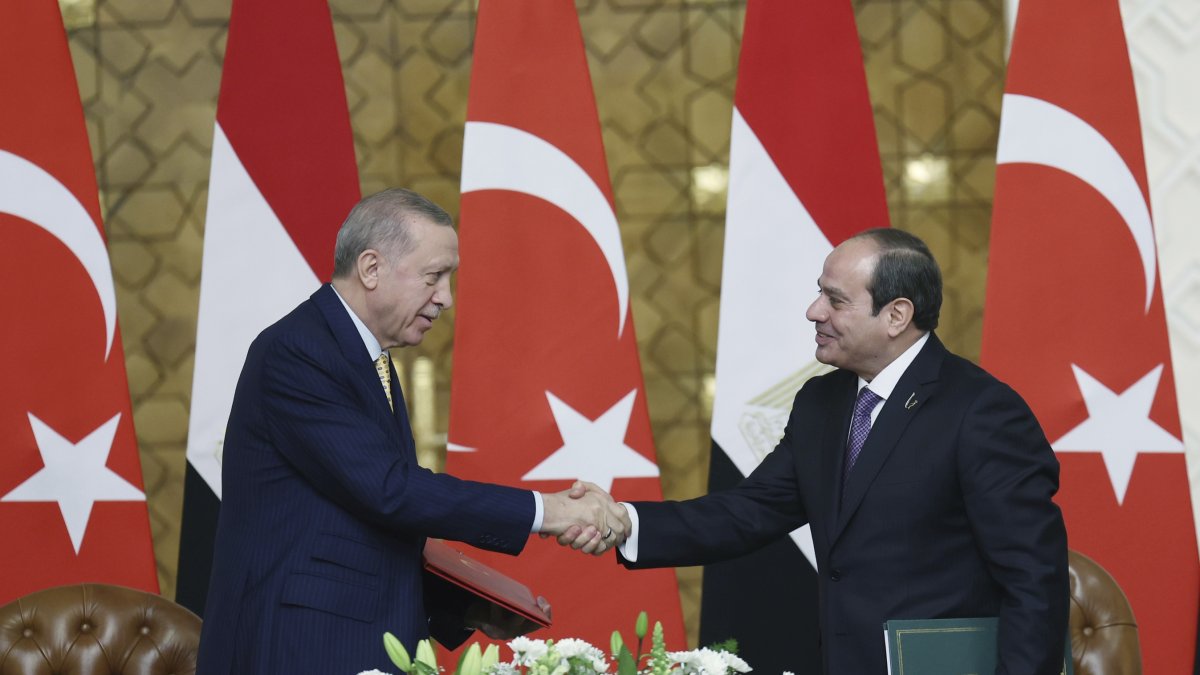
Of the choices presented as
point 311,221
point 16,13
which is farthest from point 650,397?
point 16,13

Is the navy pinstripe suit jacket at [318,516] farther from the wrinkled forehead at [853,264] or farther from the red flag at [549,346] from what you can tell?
the red flag at [549,346]

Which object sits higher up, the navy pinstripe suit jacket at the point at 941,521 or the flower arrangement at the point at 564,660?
the navy pinstripe suit jacket at the point at 941,521

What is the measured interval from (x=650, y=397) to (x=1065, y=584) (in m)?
1.94

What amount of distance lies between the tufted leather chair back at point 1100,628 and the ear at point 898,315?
951 mm

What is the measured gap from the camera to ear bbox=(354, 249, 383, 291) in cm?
247

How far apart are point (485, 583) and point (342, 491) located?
1.06 ft

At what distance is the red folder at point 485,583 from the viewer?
2.32 meters

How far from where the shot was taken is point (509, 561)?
3.70 metres

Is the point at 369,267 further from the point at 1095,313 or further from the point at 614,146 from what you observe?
the point at 1095,313

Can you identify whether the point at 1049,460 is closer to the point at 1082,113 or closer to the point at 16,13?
the point at 1082,113

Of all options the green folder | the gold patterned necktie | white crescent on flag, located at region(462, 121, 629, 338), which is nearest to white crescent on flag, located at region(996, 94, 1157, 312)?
white crescent on flag, located at region(462, 121, 629, 338)

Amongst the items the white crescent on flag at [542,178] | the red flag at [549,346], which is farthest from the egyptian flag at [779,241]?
the white crescent on flag at [542,178]

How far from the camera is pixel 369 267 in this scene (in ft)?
8.13

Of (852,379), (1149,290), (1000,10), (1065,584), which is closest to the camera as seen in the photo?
(1065,584)
